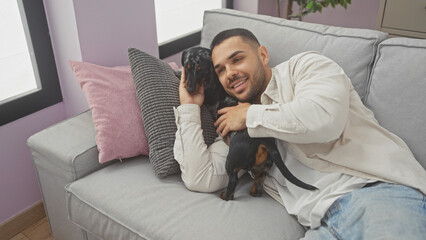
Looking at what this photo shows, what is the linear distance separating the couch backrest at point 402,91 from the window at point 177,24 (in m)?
1.36

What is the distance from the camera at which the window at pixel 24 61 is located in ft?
5.72

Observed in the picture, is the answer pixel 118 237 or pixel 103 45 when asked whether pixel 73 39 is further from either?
pixel 118 237

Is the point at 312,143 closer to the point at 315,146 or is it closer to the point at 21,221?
the point at 315,146

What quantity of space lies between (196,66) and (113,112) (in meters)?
0.37

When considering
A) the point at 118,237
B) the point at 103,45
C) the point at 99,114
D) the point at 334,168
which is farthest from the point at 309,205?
the point at 103,45

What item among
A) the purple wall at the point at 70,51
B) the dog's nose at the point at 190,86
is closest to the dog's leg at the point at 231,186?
the dog's nose at the point at 190,86

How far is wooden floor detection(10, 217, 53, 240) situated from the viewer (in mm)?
1896

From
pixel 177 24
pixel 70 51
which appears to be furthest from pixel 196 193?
pixel 177 24

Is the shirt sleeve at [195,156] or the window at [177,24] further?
the window at [177,24]

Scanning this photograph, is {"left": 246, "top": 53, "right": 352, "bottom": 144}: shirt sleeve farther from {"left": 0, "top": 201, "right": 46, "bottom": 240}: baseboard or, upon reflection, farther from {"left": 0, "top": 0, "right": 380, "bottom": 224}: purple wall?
{"left": 0, "top": 201, "right": 46, "bottom": 240}: baseboard

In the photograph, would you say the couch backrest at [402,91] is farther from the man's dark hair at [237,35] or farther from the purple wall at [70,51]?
the purple wall at [70,51]

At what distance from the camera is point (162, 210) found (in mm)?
1301

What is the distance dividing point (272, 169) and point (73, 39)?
3.50 feet

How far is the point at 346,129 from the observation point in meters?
1.31
